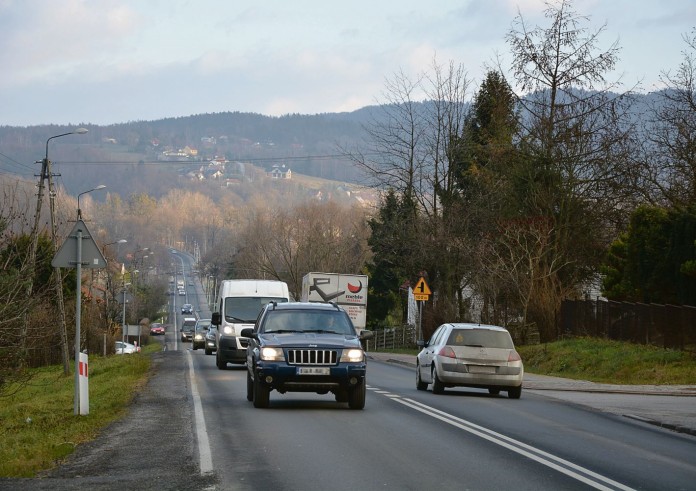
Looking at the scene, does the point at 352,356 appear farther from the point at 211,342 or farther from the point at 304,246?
the point at 304,246

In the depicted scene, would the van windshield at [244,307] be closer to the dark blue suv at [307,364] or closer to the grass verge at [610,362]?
the grass verge at [610,362]

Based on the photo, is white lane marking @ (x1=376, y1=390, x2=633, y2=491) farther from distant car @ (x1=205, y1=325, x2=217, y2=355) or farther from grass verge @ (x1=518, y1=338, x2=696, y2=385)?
distant car @ (x1=205, y1=325, x2=217, y2=355)

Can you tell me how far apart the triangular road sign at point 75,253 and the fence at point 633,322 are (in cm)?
1830

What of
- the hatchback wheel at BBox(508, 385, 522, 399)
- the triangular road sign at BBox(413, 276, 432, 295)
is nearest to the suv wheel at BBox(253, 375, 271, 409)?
the hatchback wheel at BBox(508, 385, 522, 399)

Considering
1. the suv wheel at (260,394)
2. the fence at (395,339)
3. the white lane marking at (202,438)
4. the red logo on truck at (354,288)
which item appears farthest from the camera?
the fence at (395,339)

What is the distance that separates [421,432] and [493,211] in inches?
1624

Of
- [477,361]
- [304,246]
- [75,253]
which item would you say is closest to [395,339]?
[304,246]

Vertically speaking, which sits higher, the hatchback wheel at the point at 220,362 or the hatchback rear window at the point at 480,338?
the hatchback rear window at the point at 480,338

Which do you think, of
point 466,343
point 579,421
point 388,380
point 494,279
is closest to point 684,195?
point 494,279

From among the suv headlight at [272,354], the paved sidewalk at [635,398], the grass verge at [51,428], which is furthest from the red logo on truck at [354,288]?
the suv headlight at [272,354]

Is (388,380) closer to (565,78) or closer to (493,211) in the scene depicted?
(565,78)

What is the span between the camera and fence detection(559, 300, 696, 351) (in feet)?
105

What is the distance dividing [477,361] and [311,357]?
615 centimetres

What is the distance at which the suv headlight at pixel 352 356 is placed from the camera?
62.1 feet
